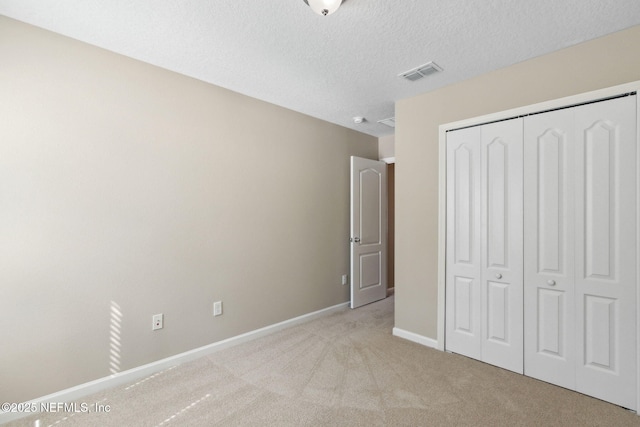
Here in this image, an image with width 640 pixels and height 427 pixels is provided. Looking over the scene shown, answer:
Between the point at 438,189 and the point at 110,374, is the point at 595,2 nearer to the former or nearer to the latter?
the point at 438,189

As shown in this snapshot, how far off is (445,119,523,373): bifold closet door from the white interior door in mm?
1406

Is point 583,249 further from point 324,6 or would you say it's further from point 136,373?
point 136,373

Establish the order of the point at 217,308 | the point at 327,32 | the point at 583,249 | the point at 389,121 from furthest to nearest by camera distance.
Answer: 1. the point at 389,121
2. the point at 217,308
3. the point at 583,249
4. the point at 327,32

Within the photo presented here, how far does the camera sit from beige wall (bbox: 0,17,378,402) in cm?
186

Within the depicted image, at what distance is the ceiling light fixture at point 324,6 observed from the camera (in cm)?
160

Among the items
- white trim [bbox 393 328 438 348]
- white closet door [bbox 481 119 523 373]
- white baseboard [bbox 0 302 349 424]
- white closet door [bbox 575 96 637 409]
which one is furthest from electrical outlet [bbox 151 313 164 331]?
white closet door [bbox 575 96 637 409]

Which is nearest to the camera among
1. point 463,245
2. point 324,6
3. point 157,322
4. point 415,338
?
point 324,6

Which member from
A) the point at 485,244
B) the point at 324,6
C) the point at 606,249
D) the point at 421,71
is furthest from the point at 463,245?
the point at 324,6

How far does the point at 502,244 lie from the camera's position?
2439 millimetres

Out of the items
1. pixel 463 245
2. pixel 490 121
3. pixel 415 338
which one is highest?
pixel 490 121

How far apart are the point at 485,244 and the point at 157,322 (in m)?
2.86

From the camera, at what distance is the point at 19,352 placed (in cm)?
184

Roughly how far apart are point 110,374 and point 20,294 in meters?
0.83

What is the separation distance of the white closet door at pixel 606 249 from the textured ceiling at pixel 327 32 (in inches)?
26.0
